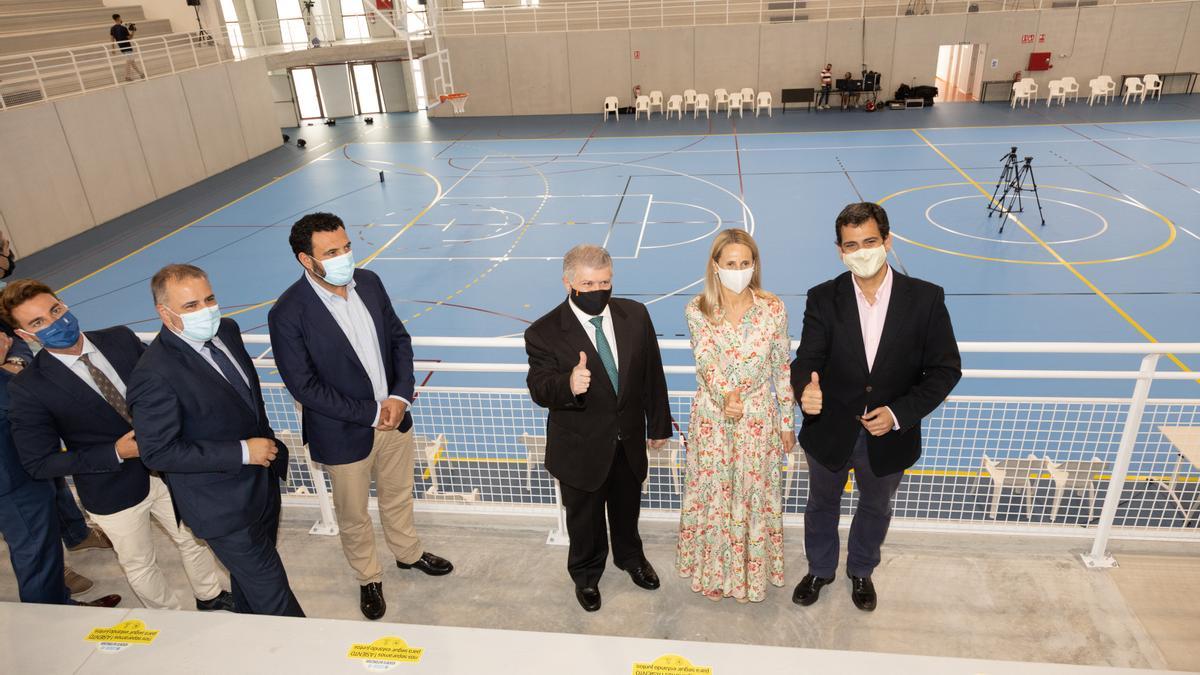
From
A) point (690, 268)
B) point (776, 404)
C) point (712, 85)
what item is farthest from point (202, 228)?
point (712, 85)

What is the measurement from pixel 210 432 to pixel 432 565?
5.11 ft

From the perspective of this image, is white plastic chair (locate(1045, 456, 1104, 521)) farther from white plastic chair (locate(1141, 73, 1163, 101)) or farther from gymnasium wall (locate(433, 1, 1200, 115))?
white plastic chair (locate(1141, 73, 1163, 101))

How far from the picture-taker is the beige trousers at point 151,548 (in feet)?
12.5

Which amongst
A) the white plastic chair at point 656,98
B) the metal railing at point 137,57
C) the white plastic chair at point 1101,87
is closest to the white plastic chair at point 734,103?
the white plastic chair at point 656,98

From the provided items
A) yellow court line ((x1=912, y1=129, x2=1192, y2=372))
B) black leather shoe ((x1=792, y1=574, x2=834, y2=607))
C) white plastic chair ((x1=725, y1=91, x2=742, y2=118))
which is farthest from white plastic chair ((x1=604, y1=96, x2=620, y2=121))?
black leather shoe ((x1=792, y1=574, x2=834, y2=607))

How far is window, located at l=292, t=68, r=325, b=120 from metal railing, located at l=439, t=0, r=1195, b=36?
20.0 feet

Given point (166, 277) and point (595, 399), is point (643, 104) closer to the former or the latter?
point (595, 399)

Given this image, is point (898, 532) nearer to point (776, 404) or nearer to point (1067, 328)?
point (776, 404)

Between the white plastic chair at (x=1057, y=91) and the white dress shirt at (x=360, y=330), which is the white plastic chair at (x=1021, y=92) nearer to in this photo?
the white plastic chair at (x=1057, y=91)

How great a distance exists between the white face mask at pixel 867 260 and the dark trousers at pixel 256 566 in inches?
125

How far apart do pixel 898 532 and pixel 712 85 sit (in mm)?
26045

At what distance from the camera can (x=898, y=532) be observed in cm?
441

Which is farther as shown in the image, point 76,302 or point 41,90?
point 41,90

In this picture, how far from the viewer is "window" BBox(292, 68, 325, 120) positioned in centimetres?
3014
